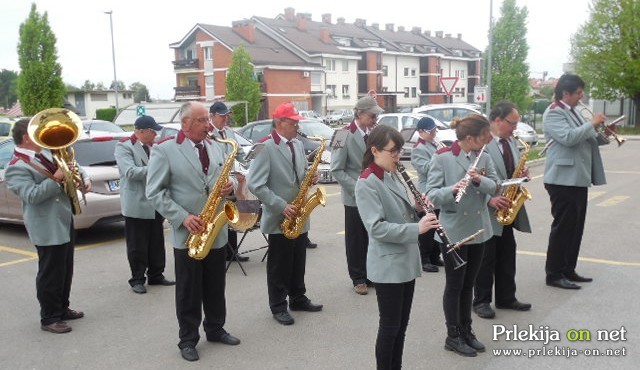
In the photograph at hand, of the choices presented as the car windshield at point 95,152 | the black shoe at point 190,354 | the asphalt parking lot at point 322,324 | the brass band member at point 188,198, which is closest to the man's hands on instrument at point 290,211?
the brass band member at point 188,198

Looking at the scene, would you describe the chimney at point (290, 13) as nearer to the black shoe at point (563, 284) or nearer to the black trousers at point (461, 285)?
the black shoe at point (563, 284)

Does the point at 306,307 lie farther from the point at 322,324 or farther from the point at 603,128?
the point at 603,128

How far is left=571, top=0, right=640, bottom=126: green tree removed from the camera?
34.5m

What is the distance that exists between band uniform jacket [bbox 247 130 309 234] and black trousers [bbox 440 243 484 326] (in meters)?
1.61

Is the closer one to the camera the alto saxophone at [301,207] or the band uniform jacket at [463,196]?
the band uniform jacket at [463,196]

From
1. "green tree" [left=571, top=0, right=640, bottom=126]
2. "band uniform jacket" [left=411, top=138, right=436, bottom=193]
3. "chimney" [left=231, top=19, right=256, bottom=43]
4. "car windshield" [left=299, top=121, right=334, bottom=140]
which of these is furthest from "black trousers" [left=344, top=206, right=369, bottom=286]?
"chimney" [left=231, top=19, right=256, bottom=43]

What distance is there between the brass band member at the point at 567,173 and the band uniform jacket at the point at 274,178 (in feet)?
9.12

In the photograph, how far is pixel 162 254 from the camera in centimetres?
689

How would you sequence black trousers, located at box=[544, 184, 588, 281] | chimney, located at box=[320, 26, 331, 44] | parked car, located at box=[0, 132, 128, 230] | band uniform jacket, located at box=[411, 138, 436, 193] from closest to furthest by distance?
1. black trousers, located at box=[544, 184, 588, 281]
2. band uniform jacket, located at box=[411, 138, 436, 193]
3. parked car, located at box=[0, 132, 128, 230]
4. chimney, located at box=[320, 26, 331, 44]

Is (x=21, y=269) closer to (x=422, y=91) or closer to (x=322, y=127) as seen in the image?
(x=322, y=127)

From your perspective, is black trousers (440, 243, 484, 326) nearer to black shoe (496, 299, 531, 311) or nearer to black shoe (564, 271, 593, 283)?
black shoe (496, 299, 531, 311)

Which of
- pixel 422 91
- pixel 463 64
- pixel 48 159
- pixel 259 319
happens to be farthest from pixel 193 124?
pixel 463 64

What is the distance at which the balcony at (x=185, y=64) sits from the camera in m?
60.2

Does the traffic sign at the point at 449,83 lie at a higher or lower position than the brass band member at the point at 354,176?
higher
